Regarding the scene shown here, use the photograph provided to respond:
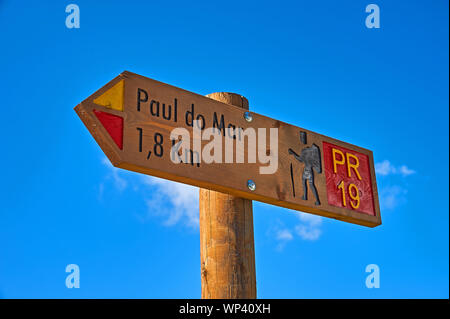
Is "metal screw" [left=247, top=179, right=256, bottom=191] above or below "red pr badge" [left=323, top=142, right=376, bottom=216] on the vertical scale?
below

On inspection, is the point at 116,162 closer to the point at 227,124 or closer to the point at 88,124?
the point at 88,124

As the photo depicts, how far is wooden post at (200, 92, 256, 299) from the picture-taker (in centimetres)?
208

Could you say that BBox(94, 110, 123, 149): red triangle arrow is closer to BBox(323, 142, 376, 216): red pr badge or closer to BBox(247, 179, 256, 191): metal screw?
BBox(247, 179, 256, 191): metal screw

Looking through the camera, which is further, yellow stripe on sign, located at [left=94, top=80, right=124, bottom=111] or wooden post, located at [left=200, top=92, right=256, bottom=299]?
wooden post, located at [left=200, top=92, right=256, bottom=299]

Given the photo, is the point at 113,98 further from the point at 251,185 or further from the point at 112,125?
the point at 251,185

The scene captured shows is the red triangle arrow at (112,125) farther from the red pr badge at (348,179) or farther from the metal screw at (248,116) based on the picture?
the red pr badge at (348,179)

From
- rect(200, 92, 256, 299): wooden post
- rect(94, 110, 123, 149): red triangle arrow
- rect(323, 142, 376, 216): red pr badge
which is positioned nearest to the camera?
rect(94, 110, 123, 149): red triangle arrow

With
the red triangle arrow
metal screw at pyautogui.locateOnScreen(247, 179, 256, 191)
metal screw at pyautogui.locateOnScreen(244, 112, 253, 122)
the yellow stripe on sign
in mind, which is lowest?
metal screw at pyautogui.locateOnScreen(247, 179, 256, 191)

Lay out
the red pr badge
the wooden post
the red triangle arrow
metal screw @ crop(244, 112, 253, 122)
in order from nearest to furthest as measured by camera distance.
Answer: the red triangle arrow → the wooden post → metal screw @ crop(244, 112, 253, 122) → the red pr badge

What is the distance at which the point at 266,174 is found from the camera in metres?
2.22

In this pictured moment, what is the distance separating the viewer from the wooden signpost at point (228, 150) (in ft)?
6.09

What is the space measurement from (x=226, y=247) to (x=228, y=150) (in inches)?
14.6

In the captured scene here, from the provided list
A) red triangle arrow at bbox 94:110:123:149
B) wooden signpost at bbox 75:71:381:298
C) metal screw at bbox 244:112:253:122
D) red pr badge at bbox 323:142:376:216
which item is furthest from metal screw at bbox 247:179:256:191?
red triangle arrow at bbox 94:110:123:149
